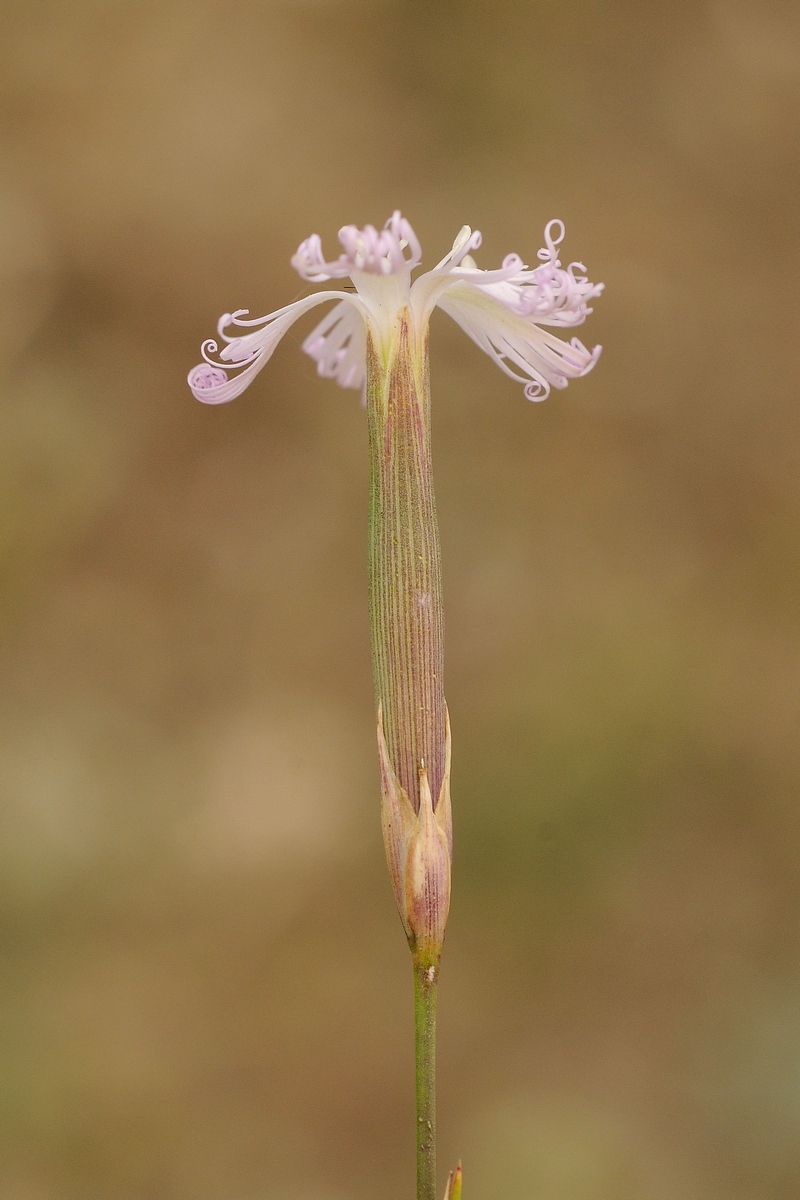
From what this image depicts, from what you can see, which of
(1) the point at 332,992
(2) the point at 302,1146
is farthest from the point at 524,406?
(2) the point at 302,1146

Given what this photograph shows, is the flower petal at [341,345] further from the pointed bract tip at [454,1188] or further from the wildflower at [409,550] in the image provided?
the pointed bract tip at [454,1188]

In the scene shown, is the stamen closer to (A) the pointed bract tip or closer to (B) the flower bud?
(B) the flower bud

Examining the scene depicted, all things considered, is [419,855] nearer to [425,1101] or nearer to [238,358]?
[425,1101]

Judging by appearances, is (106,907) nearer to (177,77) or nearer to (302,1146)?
(302,1146)

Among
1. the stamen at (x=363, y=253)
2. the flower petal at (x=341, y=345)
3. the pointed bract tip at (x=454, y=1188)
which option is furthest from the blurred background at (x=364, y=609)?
the stamen at (x=363, y=253)

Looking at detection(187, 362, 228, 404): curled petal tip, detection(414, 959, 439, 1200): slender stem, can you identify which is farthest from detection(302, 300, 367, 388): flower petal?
detection(414, 959, 439, 1200): slender stem

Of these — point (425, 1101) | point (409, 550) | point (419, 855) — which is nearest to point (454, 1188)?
point (425, 1101)
